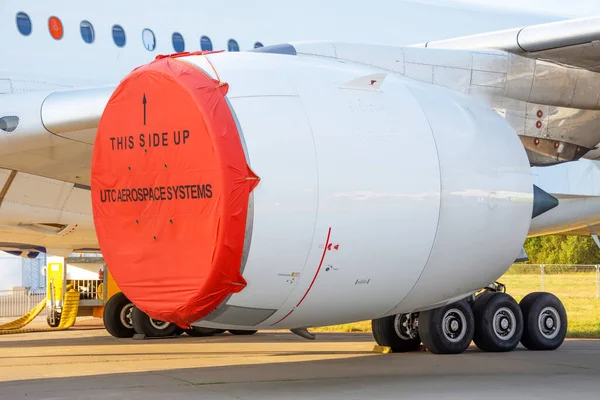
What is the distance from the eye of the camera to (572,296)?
32812mm

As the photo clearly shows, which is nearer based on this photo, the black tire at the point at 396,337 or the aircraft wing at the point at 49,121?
the aircraft wing at the point at 49,121

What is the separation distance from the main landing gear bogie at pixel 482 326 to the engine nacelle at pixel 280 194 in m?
3.24

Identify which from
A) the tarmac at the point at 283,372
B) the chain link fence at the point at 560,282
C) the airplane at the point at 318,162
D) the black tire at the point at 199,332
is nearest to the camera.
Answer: the airplane at the point at 318,162

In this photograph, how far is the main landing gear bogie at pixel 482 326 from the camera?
11.4 meters

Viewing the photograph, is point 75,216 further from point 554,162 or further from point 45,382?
point 554,162

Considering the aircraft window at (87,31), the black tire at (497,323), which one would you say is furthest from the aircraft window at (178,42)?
the black tire at (497,323)

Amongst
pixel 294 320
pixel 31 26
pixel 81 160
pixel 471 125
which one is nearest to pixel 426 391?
pixel 294 320

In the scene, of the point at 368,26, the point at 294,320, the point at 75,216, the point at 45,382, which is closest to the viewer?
the point at 294,320

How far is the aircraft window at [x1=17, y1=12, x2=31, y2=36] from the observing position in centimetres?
1127

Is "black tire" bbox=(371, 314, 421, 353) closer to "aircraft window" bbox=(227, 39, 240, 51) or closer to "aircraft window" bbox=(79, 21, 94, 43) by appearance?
"aircraft window" bbox=(227, 39, 240, 51)

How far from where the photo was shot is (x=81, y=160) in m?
11.2

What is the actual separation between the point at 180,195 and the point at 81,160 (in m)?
4.35

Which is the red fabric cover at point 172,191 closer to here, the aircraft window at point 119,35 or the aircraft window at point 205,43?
the aircraft window at point 119,35

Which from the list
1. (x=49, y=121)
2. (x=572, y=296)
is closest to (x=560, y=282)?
(x=572, y=296)
